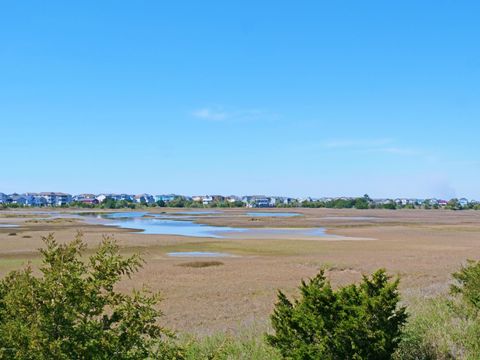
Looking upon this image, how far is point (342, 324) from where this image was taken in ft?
25.4

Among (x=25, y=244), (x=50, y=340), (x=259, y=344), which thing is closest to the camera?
(x=50, y=340)

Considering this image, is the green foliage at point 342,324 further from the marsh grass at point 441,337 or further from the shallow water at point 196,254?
the shallow water at point 196,254

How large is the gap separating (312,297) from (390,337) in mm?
1286

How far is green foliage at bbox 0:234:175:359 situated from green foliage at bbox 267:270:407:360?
11.0 ft

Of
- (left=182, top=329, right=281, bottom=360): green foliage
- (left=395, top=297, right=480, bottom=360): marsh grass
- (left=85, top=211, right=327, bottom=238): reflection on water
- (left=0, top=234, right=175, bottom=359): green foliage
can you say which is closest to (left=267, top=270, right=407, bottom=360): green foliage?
(left=182, top=329, right=281, bottom=360): green foliage

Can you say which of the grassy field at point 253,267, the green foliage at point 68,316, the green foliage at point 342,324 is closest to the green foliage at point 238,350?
the green foliage at point 342,324

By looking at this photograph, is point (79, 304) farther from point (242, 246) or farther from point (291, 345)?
point (242, 246)

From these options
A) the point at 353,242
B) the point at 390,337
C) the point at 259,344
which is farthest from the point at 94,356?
the point at 353,242

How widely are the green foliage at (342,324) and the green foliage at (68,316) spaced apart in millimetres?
3360

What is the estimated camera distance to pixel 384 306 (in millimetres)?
8023

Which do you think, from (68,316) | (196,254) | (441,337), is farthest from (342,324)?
(196,254)

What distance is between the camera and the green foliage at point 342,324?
25.3ft

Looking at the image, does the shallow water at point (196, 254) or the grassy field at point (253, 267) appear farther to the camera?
the shallow water at point (196, 254)

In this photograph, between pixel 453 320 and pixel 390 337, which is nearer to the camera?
pixel 390 337
